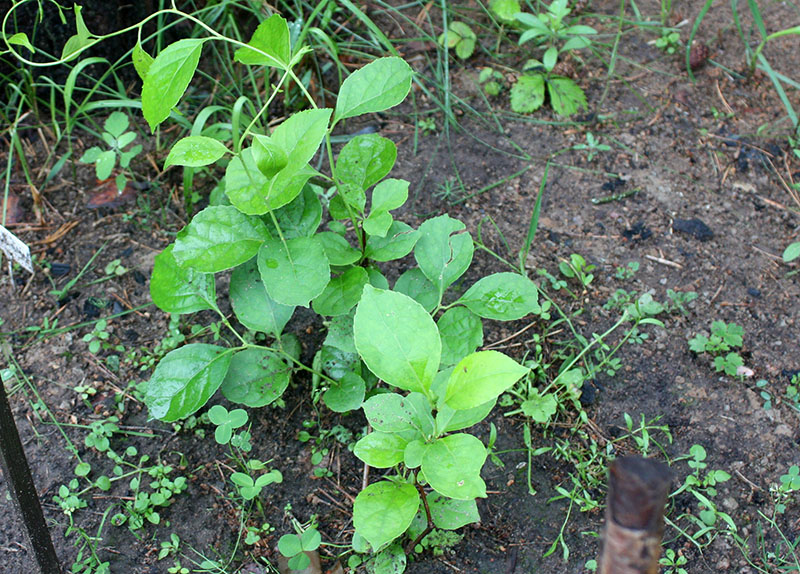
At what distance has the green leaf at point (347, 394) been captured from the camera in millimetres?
1812

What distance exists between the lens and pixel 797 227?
8.17 feet

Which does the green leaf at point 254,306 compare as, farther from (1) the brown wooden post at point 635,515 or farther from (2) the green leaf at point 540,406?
(1) the brown wooden post at point 635,515

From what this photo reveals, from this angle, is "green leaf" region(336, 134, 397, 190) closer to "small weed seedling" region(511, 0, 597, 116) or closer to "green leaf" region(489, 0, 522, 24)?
"small weed seedling" region(511, 0, 597, 116)

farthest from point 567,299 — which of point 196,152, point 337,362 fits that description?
point 196,152

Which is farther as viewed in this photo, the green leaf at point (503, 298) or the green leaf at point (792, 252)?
the green leaf at point (792, 252)

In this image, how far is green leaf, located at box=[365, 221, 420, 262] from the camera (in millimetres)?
1833

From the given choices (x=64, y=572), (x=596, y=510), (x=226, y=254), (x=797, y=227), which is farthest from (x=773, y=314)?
(x=64, y=572)

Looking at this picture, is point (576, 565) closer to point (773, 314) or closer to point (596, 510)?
point (596, 510)

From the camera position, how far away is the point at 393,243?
6.12ft

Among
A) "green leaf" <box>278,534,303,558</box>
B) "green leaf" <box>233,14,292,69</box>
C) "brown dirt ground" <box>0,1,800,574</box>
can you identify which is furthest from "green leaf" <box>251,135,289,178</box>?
"green leaf" <box>278,534,303,558</box>

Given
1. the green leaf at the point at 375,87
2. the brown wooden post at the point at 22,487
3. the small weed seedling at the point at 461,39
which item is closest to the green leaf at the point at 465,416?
the green leaf at the point at 375,87

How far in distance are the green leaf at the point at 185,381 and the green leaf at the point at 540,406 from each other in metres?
0.84

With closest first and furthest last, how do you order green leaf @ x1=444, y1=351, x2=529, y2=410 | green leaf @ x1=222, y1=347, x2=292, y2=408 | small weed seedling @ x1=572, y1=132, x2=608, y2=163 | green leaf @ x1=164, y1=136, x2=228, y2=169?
green leaf @ x1=444, y1=351, x2=529, y2=410 → green leaf @ x1=164, y1=136, x2=228, y2=169 → green leaf @ x1=222, y1=347, x2=292, y2=408 → small weed seedling @ x1=572, y1=132, x2=608, y2=163

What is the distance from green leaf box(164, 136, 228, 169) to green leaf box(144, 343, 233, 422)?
54 centimetres
